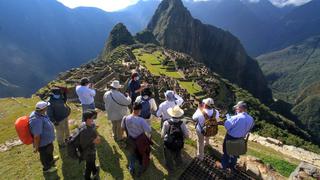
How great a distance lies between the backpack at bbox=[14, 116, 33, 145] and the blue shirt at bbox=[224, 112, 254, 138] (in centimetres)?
621

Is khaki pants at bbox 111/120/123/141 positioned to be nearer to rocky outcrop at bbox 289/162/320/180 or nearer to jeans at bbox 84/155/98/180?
jeans at bbox 84/155/98/180

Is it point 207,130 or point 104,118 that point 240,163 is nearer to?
point 207,130

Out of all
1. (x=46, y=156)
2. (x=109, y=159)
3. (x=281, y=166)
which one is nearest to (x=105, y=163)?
(x=109, y=159)

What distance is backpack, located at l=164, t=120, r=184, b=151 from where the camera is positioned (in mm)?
10719

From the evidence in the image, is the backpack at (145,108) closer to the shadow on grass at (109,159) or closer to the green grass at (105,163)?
the green grass at (105,163)

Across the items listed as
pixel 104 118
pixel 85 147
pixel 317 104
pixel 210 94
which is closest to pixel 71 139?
pixel 85 147

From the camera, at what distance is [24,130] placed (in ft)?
34.7

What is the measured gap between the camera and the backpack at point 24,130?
10547mm

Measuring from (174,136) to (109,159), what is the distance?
122 inches

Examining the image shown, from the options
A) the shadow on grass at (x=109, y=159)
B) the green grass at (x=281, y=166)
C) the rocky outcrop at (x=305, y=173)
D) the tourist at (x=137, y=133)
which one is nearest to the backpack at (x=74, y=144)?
the tourist at (x=137, y=133)

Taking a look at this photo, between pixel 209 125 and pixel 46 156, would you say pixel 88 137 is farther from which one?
pixel 209 125

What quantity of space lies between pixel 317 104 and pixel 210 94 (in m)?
122

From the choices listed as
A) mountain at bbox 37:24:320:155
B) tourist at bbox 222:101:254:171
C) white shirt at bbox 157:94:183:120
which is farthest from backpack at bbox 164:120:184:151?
mountain at bbox 37:24:320:155

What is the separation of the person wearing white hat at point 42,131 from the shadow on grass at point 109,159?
1.93 meters
